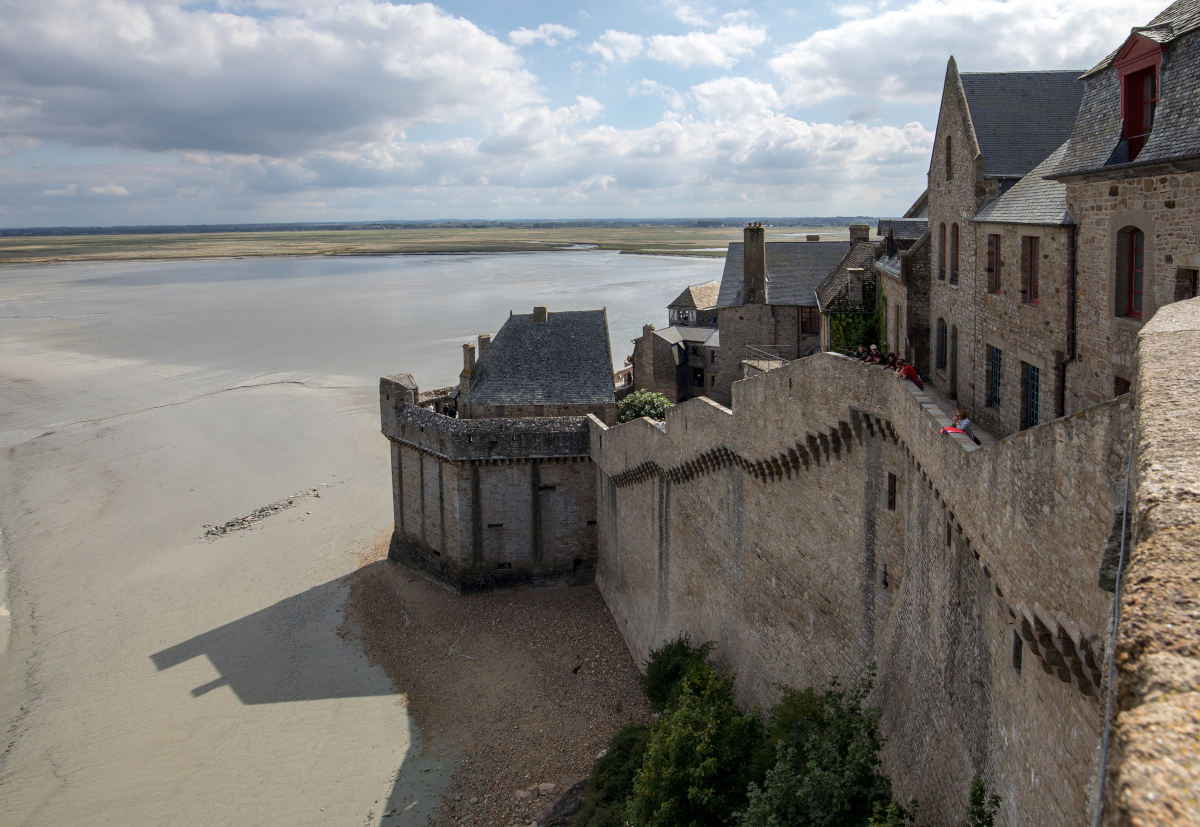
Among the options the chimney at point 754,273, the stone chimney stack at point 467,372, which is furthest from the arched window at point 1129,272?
the chimney at point 754,273

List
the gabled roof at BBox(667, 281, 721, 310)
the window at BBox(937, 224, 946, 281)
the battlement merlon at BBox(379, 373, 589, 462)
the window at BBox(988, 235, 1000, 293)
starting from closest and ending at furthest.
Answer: the window at BBox(988, 235, 1000, 293) < the window at BBox(937, 224, 946, 281) < the battlement merlon at BBox(379, 373, 589, 462) < the gabled roof at BBox(667, 281, 721, 310)

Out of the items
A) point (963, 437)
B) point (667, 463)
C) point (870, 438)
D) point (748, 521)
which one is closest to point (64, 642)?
point (667, 463)

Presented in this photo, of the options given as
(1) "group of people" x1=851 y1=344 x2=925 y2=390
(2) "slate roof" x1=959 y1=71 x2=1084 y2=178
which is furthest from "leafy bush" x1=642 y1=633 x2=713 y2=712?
(2) "slate roof" x1=959 y1=71 x2=1084 y2=178

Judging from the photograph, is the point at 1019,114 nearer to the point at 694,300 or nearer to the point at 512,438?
the point at 512,438

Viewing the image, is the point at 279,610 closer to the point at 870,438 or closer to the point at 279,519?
the point at 279,519

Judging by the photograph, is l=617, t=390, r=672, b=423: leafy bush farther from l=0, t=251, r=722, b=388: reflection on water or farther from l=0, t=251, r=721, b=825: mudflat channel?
l=0, t=251, r=722, b=388: reflection on water

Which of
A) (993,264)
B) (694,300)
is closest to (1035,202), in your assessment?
(993,264)
